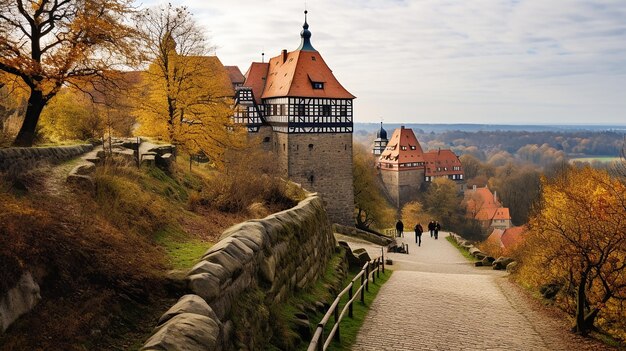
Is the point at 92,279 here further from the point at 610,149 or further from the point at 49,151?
the point at 610,149

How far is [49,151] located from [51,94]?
206 cm

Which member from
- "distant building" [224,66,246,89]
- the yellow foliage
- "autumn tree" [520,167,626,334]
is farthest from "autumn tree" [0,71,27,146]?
"distant building" [224,66,246,89]

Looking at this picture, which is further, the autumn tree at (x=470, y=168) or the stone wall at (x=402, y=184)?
the autumn tree at (x=470, y=168)

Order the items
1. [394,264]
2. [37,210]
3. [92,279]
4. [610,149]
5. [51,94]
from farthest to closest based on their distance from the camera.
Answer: [610,149], [394,264], [51,94], [37,210], [92,279]

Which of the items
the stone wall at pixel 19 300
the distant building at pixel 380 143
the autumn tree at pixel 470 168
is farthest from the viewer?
the autumn tree at pixel 470 168

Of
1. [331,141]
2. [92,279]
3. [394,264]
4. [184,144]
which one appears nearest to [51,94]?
[92,279]

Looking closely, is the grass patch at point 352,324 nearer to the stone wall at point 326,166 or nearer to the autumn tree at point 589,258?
the autumn tree at point 589,258

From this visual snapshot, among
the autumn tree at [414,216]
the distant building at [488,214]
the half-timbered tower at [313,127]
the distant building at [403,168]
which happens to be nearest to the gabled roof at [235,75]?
the half-timbered tower at [313,127]

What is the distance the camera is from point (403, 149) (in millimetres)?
82562

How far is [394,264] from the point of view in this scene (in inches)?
851

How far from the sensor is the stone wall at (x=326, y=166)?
36.3 metres

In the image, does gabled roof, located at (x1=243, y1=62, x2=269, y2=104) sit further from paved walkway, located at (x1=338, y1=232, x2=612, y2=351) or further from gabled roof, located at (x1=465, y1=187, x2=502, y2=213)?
gabled roof, located at (x1=465, y1=187, x2=502, y2=213)

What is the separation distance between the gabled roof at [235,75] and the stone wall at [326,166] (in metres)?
8.85

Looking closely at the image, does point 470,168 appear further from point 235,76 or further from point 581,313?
point 581,313
